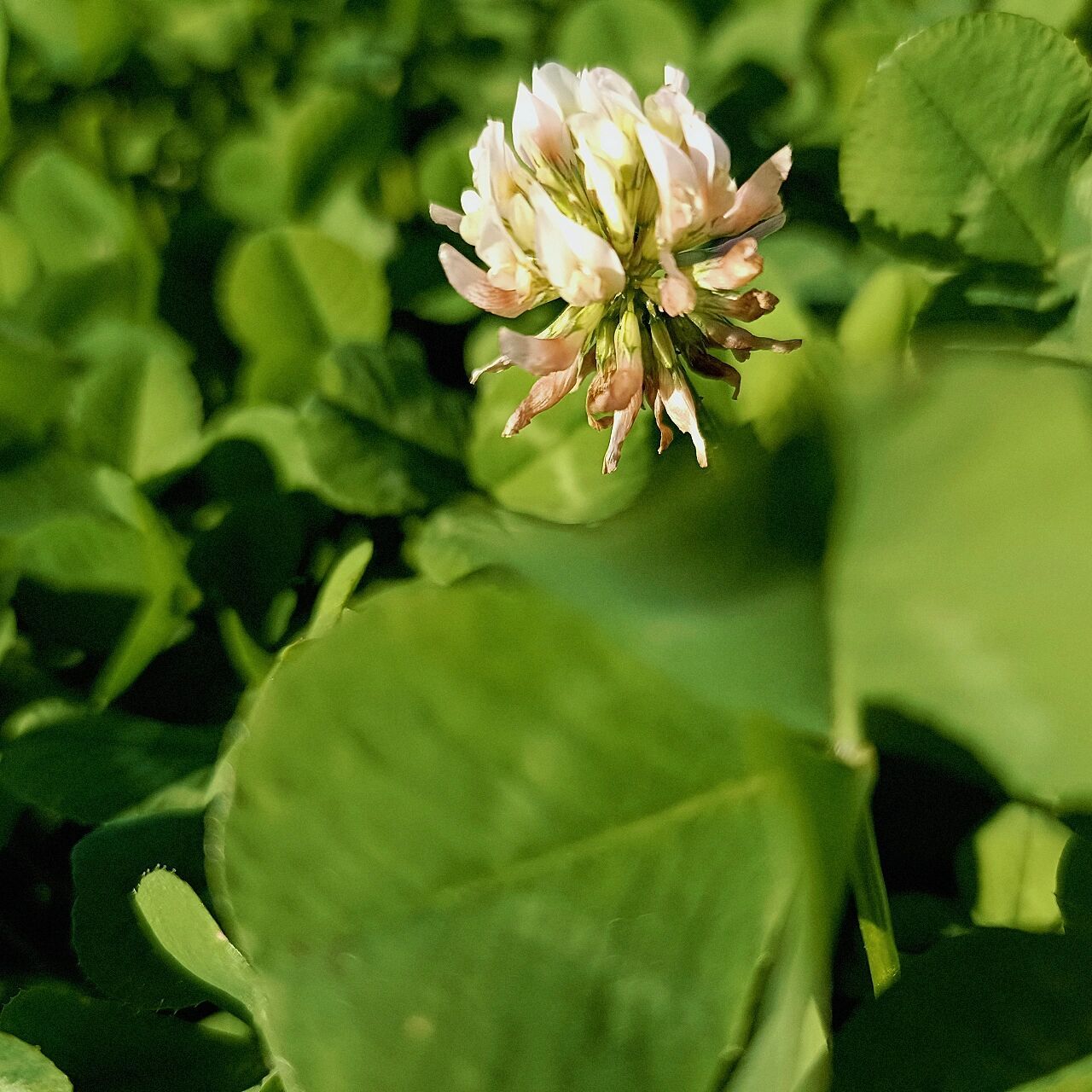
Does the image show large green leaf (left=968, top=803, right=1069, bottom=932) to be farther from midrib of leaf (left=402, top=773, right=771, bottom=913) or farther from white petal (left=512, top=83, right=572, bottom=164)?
white petal (left=512, top=83, right=572, bottom=164)

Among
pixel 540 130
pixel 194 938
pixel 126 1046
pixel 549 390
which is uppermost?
pixel 540 130

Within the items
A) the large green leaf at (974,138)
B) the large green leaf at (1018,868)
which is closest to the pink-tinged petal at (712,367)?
the large green leaf at (974,138)

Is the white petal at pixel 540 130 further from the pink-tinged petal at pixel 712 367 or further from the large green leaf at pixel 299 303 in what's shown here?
the large green leaf at pixel 299 303

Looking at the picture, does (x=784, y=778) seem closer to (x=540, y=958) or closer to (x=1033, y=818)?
(x=540, y=958)

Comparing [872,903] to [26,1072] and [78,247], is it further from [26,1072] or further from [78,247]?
[78,247]

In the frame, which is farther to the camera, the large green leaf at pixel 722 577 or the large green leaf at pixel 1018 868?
the large green leaf at pixel 1018 868

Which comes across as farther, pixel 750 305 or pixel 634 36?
pixel 634 36

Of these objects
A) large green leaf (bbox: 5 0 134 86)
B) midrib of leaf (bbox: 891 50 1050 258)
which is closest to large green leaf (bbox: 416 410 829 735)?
midrib of leaf (bbox: 891 50 1050 258)

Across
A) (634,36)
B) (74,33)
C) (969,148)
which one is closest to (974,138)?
(969,148)
